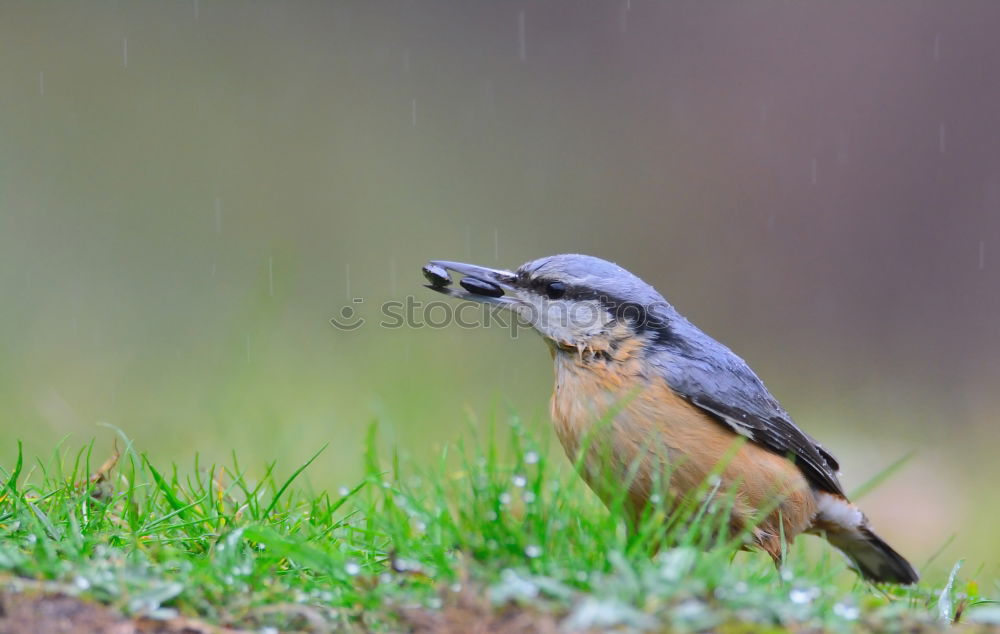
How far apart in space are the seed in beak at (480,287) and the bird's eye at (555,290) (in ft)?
1.10

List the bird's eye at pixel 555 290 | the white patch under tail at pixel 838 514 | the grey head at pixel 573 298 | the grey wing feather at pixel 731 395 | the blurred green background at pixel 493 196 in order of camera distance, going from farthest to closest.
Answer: the blurred green background at pixel 493 196, the white patch under tail at pixel 838 514, the bird's eye at pixel 555 290, the grey head at pixel 573 298, the grey wing feather at pixel 731 395

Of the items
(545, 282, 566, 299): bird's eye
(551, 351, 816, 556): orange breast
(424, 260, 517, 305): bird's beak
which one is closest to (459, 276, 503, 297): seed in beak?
(424, 260, 517, 305): bird's beak

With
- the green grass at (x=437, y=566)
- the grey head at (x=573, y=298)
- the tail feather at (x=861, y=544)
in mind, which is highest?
the grey head at (x=573, y=298)

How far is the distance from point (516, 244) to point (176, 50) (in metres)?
6.51

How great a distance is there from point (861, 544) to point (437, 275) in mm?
3219

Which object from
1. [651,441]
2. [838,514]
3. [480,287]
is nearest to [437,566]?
[651,441]

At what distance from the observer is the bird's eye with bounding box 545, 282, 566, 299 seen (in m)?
6.23

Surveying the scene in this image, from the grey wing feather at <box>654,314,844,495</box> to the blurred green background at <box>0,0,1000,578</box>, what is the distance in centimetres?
307

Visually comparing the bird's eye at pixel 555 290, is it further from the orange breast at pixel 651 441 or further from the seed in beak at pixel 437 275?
the seed in beak at pixel 437 275

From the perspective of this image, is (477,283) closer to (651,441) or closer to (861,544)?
(651,441)

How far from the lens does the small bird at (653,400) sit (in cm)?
559

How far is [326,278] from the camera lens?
13477 millimetres

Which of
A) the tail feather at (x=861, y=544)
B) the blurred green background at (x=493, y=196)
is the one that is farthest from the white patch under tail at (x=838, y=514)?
the blurred green background at (x=493, y=196)

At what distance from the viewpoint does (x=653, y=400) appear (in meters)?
5.76
